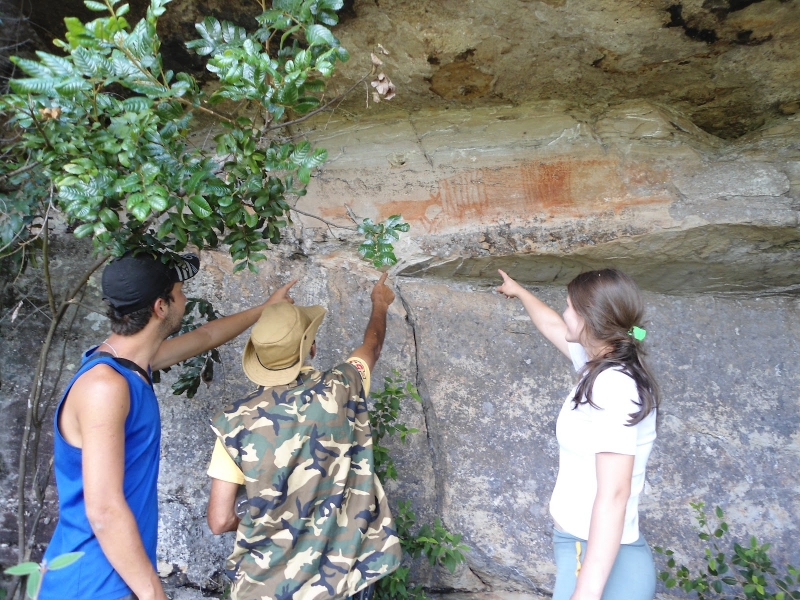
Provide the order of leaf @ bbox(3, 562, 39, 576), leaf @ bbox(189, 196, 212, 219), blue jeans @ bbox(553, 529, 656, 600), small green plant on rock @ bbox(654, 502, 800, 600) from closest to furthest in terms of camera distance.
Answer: leaf @ bbox(3, 562, 39, 576)
blue jeans @ bbox(553, 529, 656, 600)
leaf @ bbox(189, 196, 212, 219)
small green plant on rock @ bbox(654, 502, 800, 600)

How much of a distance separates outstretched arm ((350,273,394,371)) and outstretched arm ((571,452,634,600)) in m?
0.86

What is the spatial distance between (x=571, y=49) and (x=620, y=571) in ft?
6.14

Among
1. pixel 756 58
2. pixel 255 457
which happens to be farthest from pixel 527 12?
pixel 255 457

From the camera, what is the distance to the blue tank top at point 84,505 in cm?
139

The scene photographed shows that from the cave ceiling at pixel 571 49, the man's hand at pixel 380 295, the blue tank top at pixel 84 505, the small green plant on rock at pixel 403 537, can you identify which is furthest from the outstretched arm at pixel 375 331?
the cave ceiling at pixel 571 49

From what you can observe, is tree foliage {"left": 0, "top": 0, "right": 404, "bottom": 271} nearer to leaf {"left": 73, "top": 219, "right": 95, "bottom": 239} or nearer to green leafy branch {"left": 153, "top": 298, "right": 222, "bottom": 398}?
leaf {"left": 73, "top": 219, "right": 95, "bottom": 239}

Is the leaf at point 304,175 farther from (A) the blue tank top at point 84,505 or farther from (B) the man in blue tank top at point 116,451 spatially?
(A) the blue tank top at point 84,505

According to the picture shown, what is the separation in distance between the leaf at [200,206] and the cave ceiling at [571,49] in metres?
1.02

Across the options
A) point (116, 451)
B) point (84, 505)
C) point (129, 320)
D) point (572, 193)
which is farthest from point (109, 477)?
point (572, 193)

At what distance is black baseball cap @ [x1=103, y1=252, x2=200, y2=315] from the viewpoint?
5.13 feet

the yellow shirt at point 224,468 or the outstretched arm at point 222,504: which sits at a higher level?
the yellow shirt at point 224,468

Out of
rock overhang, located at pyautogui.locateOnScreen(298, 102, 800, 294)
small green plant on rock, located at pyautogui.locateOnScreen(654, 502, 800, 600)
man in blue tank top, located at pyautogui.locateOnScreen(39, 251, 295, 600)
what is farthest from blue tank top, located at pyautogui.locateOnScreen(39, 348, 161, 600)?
small green plant on rock, located at pyautogui.locateOnScreen(654, 502, 800, 600)

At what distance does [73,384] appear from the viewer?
1.43m

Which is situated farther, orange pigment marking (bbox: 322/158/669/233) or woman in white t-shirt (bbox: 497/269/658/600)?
orange pigment marking (bbox: 322/158/669/233)
